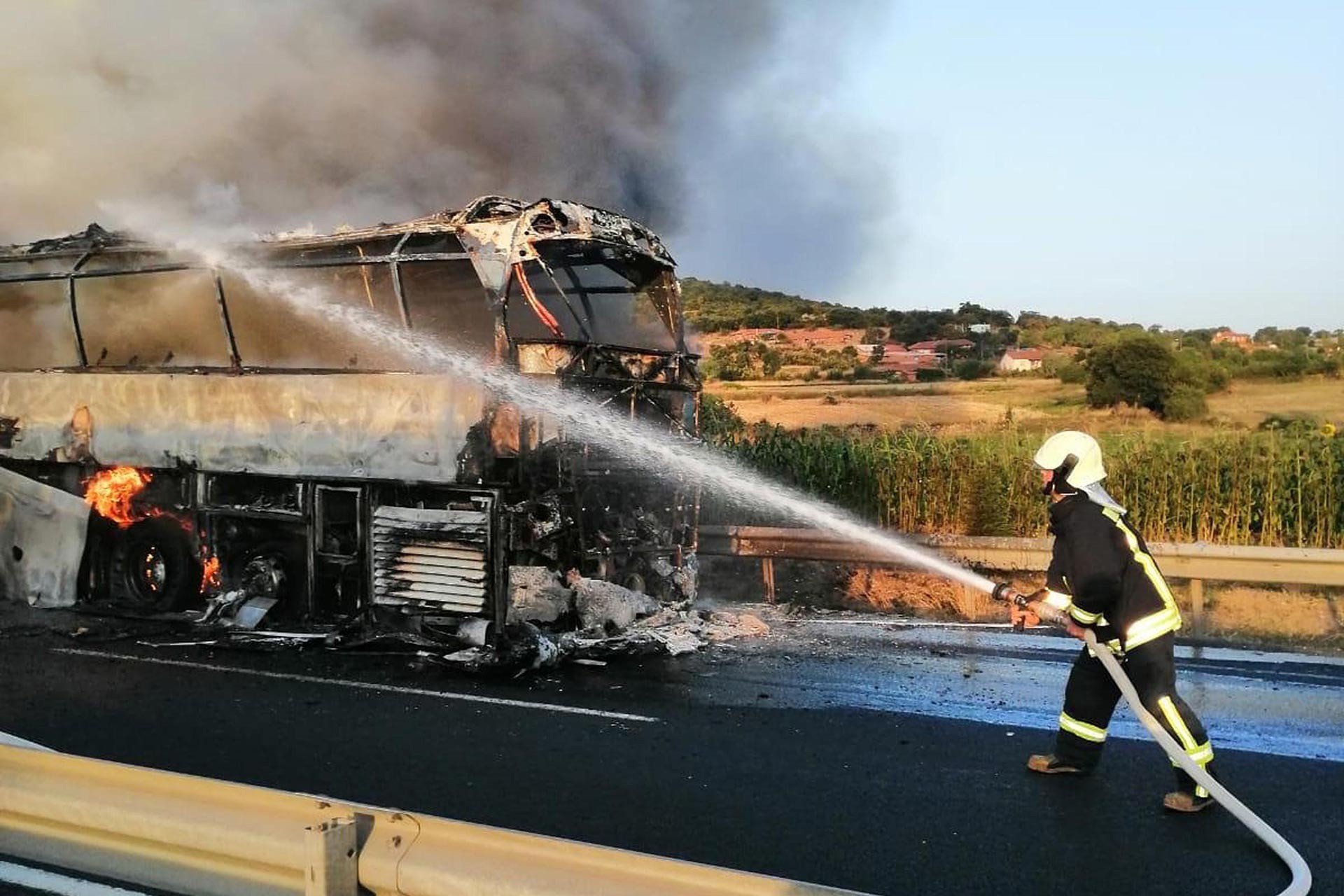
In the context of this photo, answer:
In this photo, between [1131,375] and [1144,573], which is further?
[1131,375]

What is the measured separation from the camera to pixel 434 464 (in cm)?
783

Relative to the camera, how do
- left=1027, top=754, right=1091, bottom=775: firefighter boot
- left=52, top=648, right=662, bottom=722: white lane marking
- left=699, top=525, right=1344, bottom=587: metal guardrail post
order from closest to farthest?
left=1027, top=754, right=1091, bottom=775: firefighter boot < left=52, top=648, right=662, bottom=722: white lane marking < left=699, top=525, right=1344, bottom=587: metal guardrail post

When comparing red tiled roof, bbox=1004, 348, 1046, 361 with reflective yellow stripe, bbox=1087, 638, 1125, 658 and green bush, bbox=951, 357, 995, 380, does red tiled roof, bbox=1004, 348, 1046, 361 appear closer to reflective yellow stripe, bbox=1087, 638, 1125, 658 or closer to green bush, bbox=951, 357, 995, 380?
green bush, bbox=951, 357, 995, 380

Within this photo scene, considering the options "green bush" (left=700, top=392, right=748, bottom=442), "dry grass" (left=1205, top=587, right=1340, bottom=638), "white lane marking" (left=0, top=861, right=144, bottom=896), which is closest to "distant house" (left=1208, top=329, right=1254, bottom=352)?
"green bush" (left=700, top=392, right=748, bottom=442)

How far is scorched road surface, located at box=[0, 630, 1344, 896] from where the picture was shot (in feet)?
14.3

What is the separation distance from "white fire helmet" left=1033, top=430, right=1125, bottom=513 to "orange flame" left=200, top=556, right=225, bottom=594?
656 cm

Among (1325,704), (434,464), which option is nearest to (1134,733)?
(1325,704)

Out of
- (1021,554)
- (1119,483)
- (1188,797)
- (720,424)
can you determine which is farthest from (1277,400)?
(1188,797)

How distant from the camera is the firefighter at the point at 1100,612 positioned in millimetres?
4789

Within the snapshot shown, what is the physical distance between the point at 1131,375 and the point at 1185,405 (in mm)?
1579

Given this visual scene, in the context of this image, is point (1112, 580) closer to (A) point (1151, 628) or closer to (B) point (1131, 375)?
(A) point (1151, 628)

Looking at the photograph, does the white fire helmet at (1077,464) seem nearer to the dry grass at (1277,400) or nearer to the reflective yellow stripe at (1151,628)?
the reflective yellow stripe at (1151,628)

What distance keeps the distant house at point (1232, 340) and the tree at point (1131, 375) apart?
4266 millimetres

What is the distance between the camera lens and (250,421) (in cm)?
882
